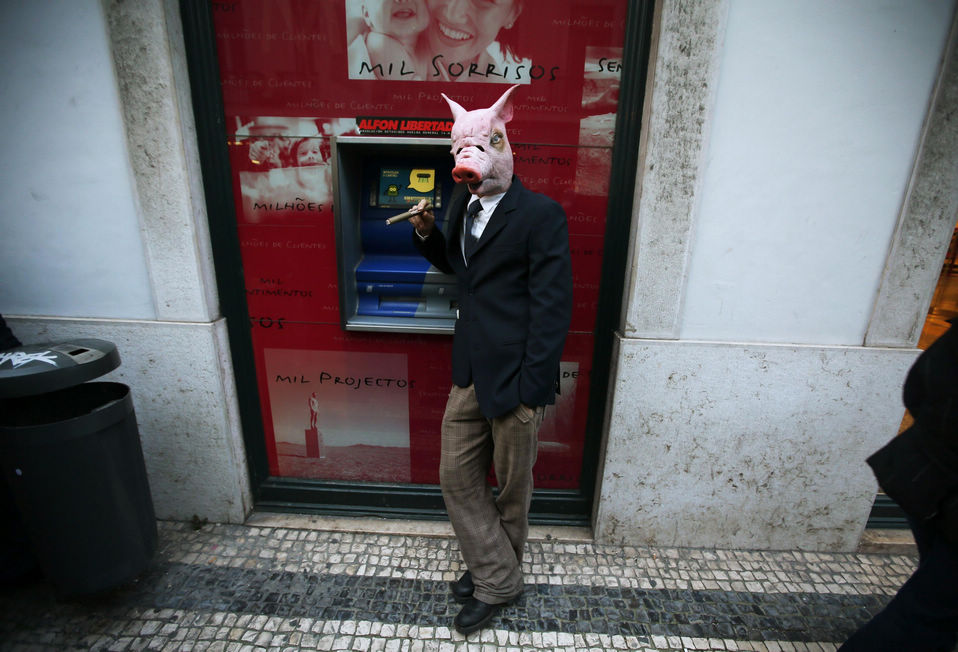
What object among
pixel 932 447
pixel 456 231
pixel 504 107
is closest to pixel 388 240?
pixel 456 231

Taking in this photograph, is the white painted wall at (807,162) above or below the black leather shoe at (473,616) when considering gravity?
above

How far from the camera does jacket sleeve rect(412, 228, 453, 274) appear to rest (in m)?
2.08

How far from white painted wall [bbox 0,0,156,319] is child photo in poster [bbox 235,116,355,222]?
22.4 inches

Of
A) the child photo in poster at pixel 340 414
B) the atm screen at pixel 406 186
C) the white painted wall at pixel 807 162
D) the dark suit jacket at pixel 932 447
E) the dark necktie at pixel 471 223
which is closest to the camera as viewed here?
the dark suit jacket at pixel 932 447

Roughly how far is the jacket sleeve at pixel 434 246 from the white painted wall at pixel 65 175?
153 centimetres

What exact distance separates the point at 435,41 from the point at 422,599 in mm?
2769

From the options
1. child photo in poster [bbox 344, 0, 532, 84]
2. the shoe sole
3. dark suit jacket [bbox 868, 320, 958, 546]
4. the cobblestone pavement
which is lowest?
the cobblestone pavement

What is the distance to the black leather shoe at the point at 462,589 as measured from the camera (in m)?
2.23

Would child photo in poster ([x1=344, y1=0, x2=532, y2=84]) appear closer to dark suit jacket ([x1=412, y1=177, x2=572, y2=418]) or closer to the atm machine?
the atm machine

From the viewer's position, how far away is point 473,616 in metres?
2.08

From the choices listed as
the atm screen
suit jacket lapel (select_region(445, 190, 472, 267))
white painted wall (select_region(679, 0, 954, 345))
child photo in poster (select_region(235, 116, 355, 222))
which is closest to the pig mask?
suit jacket lapel (select_region(445, 190, 472, 267))

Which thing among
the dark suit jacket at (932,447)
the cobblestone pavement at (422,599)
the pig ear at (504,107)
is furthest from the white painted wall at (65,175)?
the dark suit jacket at (932,447)

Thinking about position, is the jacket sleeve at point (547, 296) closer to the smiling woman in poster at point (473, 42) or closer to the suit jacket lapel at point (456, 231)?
the suit jacket lapel at point (456, 231)

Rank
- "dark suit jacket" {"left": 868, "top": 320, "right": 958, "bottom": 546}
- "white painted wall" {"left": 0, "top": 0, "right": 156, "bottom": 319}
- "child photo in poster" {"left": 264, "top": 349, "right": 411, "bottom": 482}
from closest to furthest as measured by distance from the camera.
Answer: "dark suit jacket" {"left": 868, "top": 320, "right": 958, "bottom": 546} < "white painted wall" {"left": 0, "top": 0, "right": 156, "bottom": 319} < "child photo in poster" {"left": 264, "top": 349, "right": 411, "bottom": 482}
